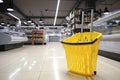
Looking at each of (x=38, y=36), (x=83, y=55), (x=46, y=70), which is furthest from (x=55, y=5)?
(x=83, y=55)

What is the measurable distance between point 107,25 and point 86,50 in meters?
2.27

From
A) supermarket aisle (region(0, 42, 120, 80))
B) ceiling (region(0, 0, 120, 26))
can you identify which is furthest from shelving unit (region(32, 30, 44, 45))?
supermarket aisle (region(0, 42, 120, 80))

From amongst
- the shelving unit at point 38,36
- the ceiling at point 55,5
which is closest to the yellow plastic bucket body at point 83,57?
the ceiling at point 55,5

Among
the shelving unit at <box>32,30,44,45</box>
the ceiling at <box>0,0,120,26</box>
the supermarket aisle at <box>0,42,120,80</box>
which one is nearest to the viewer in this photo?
the supermarket aisle at <box>0,42,120,80</box>

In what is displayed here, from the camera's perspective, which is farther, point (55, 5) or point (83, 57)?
point (55, 5)

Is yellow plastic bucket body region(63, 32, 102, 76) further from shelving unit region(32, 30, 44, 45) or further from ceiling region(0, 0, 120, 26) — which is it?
shelving unit region(32, 30, 44, 45)

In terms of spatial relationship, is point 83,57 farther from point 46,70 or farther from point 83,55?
point 46,70

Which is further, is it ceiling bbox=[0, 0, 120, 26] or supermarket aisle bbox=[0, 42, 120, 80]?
ceiling bbox=[0, 0, 120, 26]

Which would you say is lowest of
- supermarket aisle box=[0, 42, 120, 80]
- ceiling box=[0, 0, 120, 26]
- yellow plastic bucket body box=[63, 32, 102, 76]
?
supermarket aisle box=[0, 42, 120, 80]

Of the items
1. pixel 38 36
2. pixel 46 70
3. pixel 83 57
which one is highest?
pixel 38 36

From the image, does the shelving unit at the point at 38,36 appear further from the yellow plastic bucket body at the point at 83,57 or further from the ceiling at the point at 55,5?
the yellow plastic bucket body at the point at 83,57

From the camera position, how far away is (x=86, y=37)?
239 cm

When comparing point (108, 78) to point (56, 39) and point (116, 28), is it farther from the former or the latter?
point (56, 39)

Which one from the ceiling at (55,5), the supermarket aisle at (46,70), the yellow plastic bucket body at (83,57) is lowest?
the supermarket aisle at (46,70)
